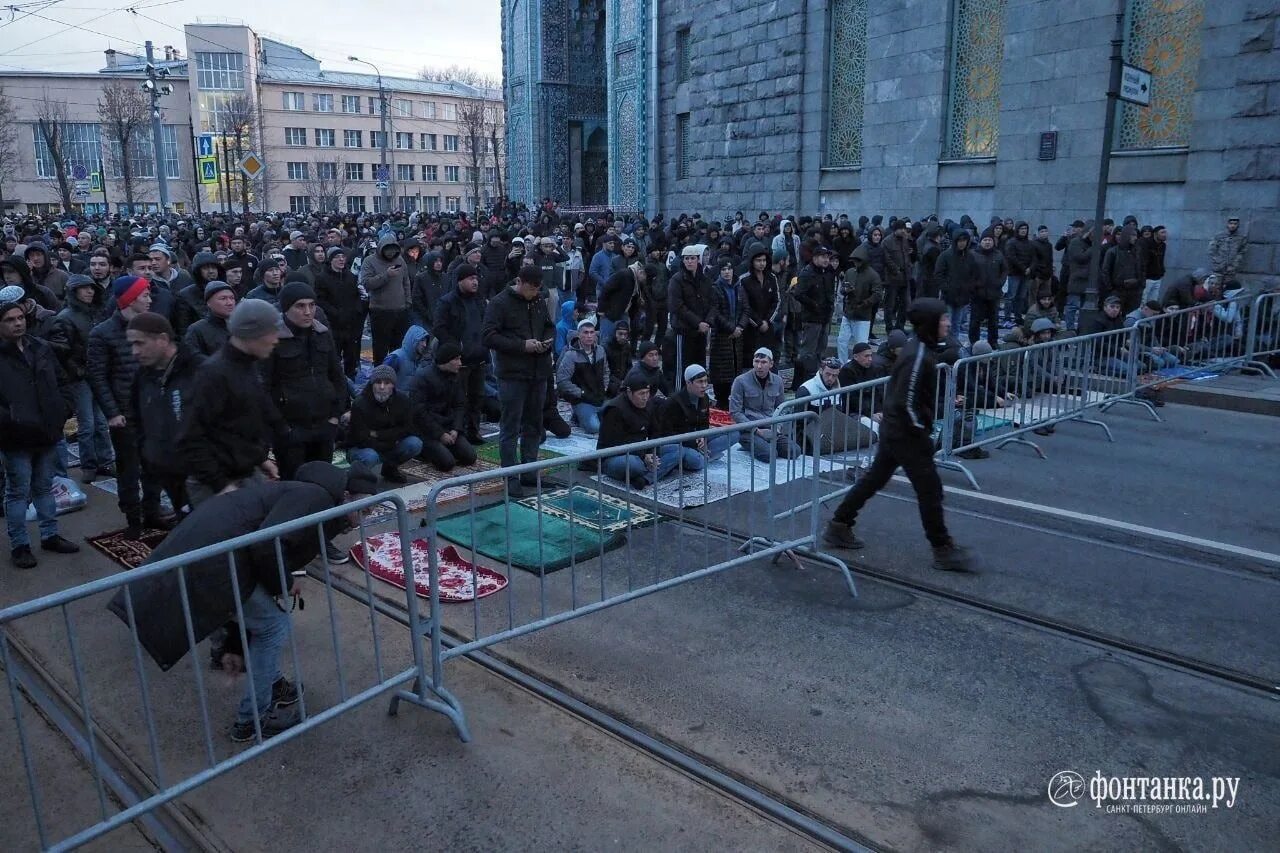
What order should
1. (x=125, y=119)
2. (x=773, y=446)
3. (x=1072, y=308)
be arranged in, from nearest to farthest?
(x=773, y=446) < (x=1072, y=308) < (x=125, y=119)

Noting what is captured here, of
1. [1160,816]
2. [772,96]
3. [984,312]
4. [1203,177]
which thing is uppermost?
[772,96]

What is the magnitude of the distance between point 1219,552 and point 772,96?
21.8 meters

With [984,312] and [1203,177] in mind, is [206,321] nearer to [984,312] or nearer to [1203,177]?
[984,312]

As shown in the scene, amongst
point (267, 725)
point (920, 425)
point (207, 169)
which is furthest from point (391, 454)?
point (207, 169)

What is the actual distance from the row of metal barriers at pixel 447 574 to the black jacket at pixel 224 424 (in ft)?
2.69

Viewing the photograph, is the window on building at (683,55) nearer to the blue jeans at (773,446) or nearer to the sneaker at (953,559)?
the blue jeans at (773,446)

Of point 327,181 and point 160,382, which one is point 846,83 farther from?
point 327,181

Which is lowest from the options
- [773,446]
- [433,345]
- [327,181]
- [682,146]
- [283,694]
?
[283,694]

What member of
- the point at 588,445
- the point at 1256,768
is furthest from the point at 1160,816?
the point at 588,445

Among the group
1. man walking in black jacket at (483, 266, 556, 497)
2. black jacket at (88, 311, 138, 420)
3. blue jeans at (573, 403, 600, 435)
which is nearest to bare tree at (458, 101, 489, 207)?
blue jeans at (573, 403, 600, 435)

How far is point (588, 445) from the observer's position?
9.88m

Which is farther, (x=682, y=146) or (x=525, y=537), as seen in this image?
(x=682, y=146)

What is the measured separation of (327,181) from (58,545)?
83998mm

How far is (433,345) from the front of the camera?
999 cm
